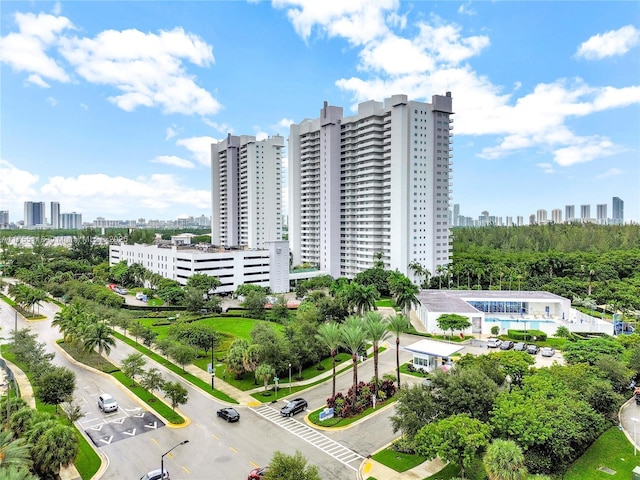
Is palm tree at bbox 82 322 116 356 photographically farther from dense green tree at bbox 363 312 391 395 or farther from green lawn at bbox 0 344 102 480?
dense green tree at bbox 363 312 391 395

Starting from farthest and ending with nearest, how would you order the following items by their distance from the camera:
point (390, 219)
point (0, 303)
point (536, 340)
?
1. point (390, 219)
2. point (0, 303)
3. point (536, 340)

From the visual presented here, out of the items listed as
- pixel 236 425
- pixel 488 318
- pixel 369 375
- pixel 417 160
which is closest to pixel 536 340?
pixel 488 318

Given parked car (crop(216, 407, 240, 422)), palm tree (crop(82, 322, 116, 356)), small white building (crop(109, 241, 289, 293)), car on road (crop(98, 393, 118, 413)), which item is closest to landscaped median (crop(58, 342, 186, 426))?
palm tree (crop(82, 322, 116, 356))

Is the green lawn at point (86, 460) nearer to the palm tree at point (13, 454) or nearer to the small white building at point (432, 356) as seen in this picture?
the palm tree at point (13, 454)

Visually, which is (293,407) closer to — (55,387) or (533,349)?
(55,387)

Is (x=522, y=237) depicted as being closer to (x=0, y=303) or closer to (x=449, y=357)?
(x=449, y=357)

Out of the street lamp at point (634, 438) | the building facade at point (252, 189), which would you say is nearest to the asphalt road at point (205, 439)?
the street lamp at point (634, 438)

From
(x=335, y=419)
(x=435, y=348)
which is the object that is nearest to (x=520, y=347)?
(x=435, y=348)
